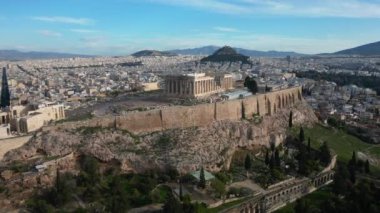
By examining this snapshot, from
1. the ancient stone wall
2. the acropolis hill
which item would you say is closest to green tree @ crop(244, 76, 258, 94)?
the ancient stone wall

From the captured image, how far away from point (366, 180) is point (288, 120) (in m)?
12.4

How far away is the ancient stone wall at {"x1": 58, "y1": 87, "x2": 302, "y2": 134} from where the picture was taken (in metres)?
32.9

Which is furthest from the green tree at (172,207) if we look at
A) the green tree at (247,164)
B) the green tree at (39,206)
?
the green tree at (247,164)

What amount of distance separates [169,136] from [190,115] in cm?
305

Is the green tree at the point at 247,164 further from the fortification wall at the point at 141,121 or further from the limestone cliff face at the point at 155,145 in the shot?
the fortification wall at the point at 141,121

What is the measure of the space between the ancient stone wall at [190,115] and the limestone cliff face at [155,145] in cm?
55

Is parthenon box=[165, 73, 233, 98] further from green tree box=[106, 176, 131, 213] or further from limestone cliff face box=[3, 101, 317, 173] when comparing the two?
green tree box=[106, 176, 131, 213]

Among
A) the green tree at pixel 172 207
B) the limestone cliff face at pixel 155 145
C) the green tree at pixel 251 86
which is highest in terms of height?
the green tree at pixel 251 86

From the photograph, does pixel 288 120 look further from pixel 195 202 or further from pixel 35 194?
pixel 35 194

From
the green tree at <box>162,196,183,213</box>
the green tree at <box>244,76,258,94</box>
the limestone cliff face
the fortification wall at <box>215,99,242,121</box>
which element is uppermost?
the green tree at <box>244,76,258,94</box>

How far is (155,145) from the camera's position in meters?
32.7

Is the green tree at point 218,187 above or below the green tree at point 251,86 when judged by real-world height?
below

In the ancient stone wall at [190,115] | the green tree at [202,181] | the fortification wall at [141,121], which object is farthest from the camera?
the fortification wall at [141,121]

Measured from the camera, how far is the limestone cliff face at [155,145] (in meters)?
29.3
